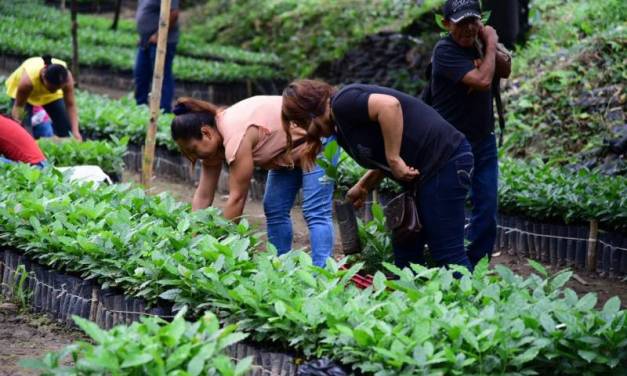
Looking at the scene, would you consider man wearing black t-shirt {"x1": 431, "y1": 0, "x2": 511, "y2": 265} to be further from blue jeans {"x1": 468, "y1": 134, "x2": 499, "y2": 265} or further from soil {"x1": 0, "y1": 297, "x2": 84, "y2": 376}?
soil {"x1": 0, "y1": 297, "x2": 84, "y2": 376}

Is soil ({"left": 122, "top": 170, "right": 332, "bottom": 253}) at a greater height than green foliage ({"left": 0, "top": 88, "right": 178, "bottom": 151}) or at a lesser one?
lesser

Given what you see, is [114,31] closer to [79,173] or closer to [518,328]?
[79,173]

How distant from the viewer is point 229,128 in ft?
19.5

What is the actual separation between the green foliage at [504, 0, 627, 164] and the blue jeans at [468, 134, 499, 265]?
14.5 ft

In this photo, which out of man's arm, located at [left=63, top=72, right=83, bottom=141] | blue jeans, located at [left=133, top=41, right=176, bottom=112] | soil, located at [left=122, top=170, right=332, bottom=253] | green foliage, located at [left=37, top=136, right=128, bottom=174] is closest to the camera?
soil, located at [left=122, top=170, right=332, bottom=253]

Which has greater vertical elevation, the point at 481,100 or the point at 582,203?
the point at 481,100

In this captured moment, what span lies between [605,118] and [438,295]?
6971 mm

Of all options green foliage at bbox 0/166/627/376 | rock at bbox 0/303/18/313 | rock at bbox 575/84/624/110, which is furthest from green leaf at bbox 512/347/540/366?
rock at bbox 575/84/624/110

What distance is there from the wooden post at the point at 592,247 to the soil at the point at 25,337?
12.4 feet

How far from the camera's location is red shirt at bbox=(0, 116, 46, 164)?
7754 millimetres

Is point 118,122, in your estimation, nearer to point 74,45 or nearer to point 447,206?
point 74,45

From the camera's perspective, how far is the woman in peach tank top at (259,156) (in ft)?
19.3

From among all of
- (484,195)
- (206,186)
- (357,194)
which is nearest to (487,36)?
(484,195)

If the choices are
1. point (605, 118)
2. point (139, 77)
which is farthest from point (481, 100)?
point (139, 77)
